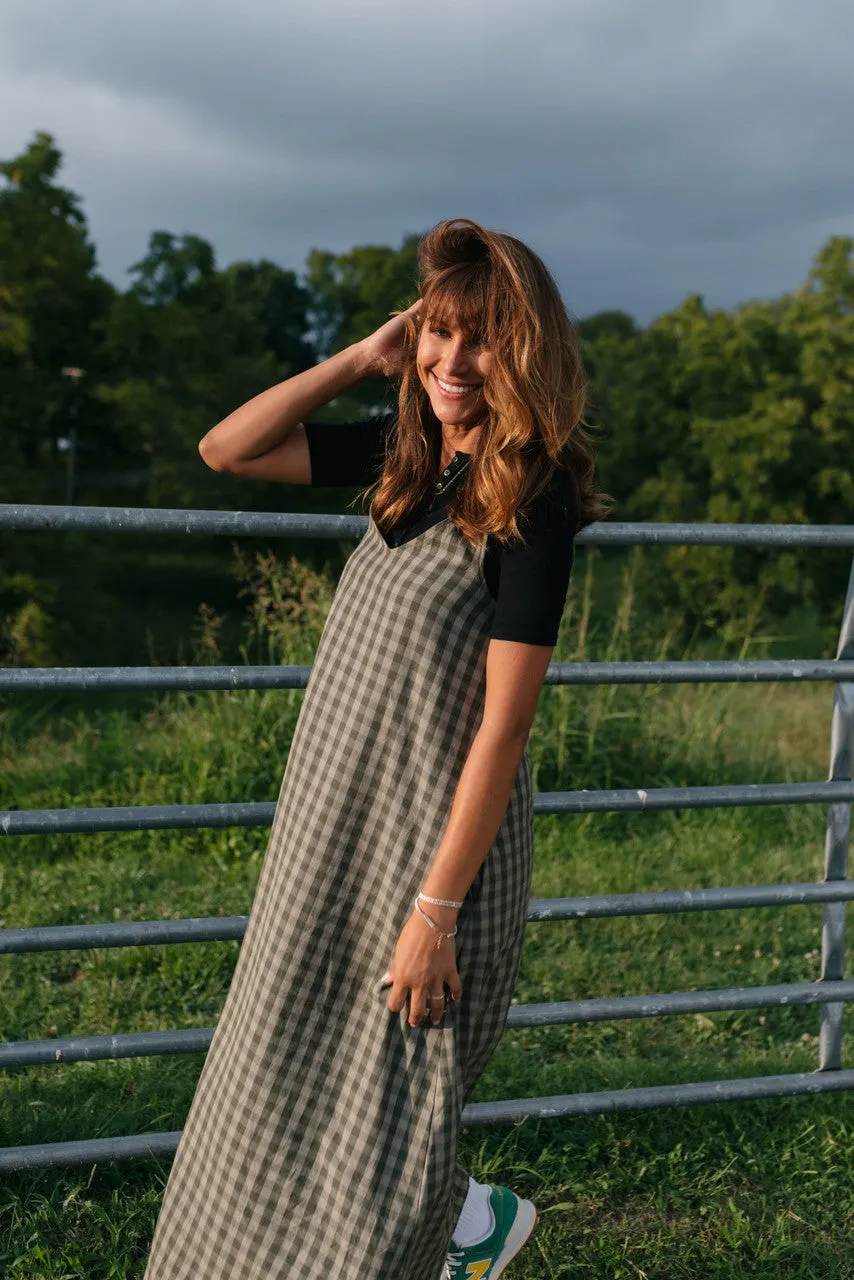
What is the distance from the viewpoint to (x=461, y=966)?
1801 mm

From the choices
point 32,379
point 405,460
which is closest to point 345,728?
point 405,460

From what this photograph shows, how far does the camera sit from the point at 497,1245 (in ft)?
7.04

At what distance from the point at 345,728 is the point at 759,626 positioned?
13196 mm

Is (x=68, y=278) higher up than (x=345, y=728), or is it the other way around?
(x=68, y=278)

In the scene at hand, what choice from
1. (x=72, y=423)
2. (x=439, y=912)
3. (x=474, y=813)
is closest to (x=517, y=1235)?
(x=439, y=912)

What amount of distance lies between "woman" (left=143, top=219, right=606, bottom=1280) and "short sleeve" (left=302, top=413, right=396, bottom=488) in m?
0.17

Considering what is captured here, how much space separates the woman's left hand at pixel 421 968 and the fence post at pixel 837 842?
1.26 m

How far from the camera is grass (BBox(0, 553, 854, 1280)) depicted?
2.44m

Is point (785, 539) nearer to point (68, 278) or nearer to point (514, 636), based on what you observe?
point (514, 636)

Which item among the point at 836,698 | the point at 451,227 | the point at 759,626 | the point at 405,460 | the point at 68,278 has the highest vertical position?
the point at 68,278

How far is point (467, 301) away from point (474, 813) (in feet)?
2.31

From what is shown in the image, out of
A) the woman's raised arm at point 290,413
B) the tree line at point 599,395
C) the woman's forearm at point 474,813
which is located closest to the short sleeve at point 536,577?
the woman's forearm at point 474,813

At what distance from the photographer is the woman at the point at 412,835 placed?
1.68 meters

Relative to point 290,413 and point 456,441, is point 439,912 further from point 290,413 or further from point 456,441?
point 290,413
